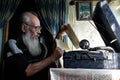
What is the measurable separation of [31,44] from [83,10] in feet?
4.32

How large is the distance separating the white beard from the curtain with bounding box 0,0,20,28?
0.90 metres

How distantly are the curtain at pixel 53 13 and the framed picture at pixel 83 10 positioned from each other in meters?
0.19

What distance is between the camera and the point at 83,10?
3.40 meters

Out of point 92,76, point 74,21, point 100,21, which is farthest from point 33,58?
point 74,21

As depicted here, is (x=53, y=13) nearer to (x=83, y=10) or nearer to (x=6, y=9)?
(x=83, y=10)

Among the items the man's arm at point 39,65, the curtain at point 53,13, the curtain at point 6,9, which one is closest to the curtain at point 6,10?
the curtain at point 6,9

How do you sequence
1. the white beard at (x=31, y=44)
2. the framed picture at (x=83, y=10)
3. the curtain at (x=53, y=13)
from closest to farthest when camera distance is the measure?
the white beard at (x=31, y=44)
the curtain at (x=53, y=13)
the framed picture at (x=83, y=10)

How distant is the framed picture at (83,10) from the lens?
11.1ft

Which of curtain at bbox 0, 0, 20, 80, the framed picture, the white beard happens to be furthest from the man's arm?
the framed picture

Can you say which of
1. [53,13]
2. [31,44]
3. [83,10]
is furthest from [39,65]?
[83,10]

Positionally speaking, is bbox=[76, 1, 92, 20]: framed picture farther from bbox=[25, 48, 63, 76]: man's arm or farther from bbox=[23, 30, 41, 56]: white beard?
bbox=[25, 48, 63, 76]: man's arm

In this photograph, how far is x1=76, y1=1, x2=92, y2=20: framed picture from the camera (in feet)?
11.1

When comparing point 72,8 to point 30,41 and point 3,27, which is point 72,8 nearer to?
point 3,27

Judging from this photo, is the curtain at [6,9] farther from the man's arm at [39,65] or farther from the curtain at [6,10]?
the man's arm at [39,65]
